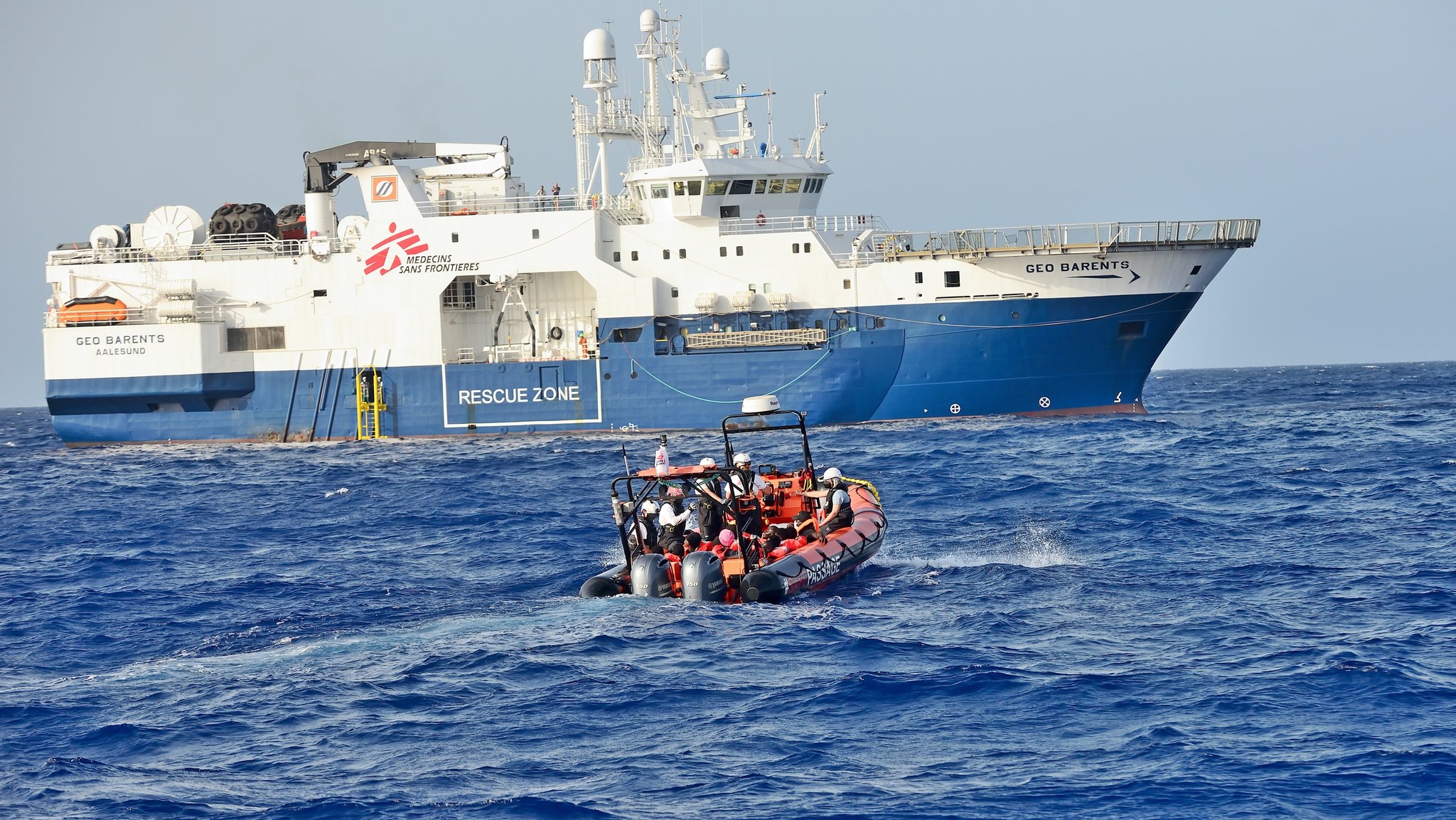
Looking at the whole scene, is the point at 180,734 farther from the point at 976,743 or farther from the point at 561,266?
the point at 561,266

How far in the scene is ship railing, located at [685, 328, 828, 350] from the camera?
4122cm

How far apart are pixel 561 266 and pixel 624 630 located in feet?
93.5

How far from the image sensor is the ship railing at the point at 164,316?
45.5 m

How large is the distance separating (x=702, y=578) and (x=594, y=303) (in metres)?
29.0

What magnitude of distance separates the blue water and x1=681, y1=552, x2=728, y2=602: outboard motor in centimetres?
40

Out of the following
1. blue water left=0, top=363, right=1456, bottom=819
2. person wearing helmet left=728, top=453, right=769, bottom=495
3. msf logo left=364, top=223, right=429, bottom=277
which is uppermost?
msf logo left=364, top=223, right=429, bottom=277

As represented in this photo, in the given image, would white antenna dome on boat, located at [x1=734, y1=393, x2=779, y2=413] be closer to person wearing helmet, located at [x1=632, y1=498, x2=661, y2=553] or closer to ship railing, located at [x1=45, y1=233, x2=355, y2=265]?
person wearing helmet, located at [x1=632, y1=498, x2=661, y2=553]

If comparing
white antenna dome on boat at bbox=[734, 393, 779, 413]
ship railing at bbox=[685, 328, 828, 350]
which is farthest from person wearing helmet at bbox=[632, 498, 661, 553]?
ship railing at bbox=[685, 328, 828, 350]

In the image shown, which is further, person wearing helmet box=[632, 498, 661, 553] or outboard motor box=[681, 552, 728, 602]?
person wearing helmet box=[632, 498, 661, 553]

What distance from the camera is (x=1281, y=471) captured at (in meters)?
28.6

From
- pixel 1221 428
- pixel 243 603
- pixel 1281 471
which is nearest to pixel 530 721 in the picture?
pixel 243 603

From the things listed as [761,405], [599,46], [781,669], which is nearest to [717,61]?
[599,46]

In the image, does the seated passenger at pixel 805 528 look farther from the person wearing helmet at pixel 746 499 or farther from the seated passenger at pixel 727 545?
the seated passenger at pixel 727 545

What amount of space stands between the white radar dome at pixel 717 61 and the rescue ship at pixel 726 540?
28498 mm
